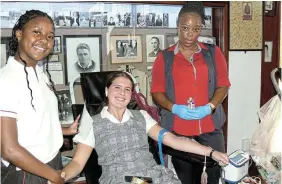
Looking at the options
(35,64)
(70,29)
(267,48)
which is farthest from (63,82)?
(267,48)

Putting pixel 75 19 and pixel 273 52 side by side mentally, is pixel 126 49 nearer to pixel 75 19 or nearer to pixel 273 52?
pixel 75 19

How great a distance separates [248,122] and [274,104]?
0.72m

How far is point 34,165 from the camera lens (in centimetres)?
145

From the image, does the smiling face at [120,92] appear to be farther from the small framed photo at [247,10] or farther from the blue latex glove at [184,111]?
the small framed photo at [247,10]

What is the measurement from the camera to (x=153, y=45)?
126 inches

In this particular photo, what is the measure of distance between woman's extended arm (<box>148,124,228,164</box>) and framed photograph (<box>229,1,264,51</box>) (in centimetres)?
162

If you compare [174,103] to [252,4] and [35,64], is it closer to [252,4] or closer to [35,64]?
[35,64]

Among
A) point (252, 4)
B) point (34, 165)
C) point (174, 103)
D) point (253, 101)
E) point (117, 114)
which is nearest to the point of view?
point (34, 165)

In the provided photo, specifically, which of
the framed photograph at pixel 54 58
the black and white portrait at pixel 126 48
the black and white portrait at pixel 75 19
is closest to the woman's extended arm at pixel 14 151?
the framed photograph at pixel 54 58

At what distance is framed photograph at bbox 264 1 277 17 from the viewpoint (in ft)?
11.5

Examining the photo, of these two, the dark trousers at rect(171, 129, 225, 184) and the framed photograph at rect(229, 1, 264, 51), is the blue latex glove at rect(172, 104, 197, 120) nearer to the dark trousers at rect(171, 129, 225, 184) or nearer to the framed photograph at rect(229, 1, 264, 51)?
the dark trousers at rect(171, 129, 225, 184)

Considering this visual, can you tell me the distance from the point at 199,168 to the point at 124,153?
1.41 feet

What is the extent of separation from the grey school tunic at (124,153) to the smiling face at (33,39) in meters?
0.60

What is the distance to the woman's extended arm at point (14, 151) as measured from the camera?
54.6 inches
